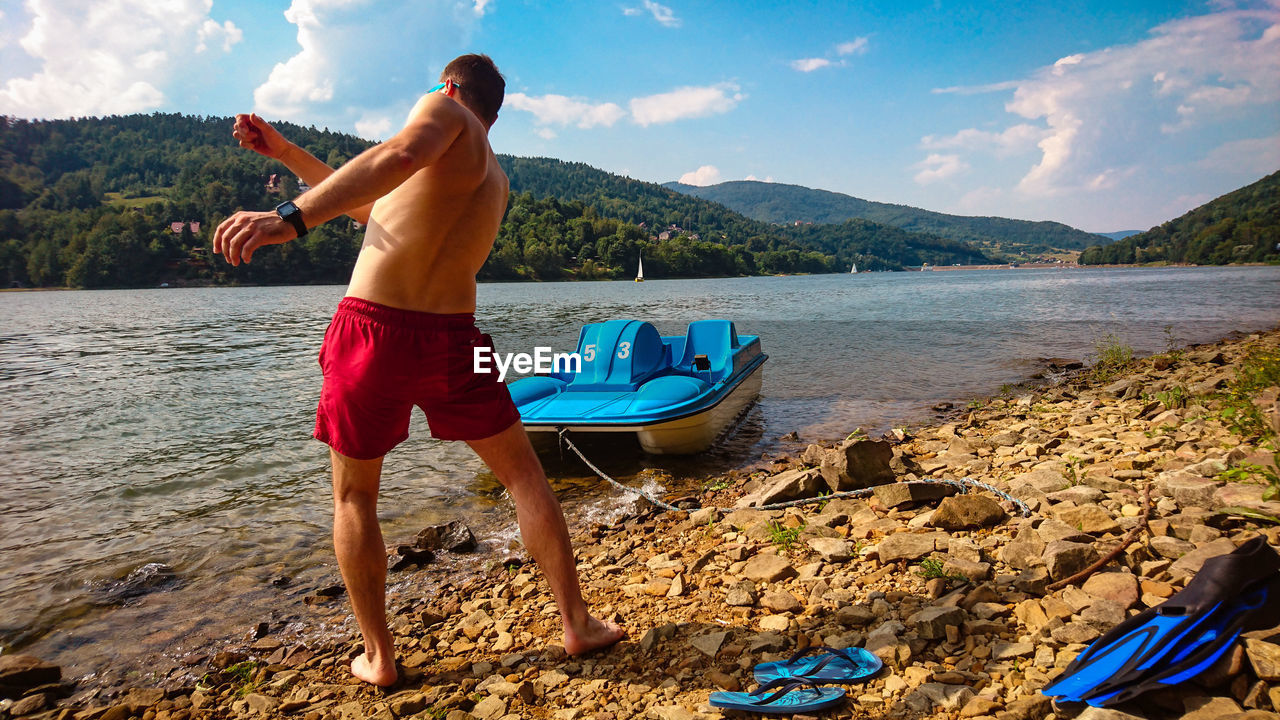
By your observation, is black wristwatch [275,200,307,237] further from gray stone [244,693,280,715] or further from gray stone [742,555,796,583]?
gray stone [742,555,796,583]

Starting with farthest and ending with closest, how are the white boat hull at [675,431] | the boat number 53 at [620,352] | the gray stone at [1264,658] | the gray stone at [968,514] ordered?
the boat number 53 at [620,352] < the white boat hull at [675,431] < the gray stone at [968,514] < the gray stone at [1264,658]

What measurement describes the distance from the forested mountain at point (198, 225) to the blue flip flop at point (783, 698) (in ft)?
286

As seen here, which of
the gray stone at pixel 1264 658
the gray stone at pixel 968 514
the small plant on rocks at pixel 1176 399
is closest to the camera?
the gray stone at pixel 1264 658

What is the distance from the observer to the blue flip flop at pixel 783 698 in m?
2.30

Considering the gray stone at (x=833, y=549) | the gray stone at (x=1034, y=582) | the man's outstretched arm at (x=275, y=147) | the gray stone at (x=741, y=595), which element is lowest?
the gray stone at (x=741, y=595)

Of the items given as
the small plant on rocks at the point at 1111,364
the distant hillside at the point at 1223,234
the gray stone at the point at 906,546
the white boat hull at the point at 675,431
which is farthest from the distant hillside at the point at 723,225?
the gray stone at the point at 906,546

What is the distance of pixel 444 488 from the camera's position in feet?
24.4

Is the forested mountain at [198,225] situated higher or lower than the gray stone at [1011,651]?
higher

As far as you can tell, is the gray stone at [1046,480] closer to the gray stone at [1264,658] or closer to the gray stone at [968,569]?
the gray stone at [968,569]

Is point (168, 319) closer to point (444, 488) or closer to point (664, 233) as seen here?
point (444, 488)

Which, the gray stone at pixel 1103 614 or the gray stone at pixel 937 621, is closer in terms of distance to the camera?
the gray stone at pixel 1103 614

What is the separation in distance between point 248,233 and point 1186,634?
3.26 metres

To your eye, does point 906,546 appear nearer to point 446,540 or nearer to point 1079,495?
point 1079,495

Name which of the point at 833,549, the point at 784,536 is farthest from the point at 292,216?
the point at 784,536
